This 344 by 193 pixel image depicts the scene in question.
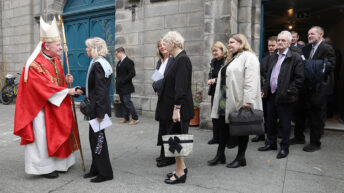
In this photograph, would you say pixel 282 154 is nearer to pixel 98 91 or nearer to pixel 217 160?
pixel 217 160

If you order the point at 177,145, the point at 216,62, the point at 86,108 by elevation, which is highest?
the point at 216,62

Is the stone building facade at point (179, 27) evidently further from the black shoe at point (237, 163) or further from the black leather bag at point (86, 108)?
the black leather bag at point (86, 108)

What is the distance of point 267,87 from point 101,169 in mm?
2961

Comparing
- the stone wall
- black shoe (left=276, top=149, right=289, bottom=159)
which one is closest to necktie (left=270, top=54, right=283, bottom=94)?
black shoe (left=276, top=149, right=289, bottom=159)

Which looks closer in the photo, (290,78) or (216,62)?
(290,78)

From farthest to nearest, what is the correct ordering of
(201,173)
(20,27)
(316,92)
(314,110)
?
(20,27)
(314,110)
(316,92)
(201,173)

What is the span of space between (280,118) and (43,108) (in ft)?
11.5

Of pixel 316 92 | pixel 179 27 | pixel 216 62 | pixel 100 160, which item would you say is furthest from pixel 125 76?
pixel 316 92

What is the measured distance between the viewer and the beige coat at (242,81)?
3.54 m

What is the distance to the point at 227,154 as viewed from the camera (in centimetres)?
442

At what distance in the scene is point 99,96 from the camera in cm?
317

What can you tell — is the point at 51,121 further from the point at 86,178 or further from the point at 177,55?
the point at 177,55

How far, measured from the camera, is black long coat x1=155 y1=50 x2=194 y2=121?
3.13 metres

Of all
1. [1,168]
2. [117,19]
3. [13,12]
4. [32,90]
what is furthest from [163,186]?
[13,12]
